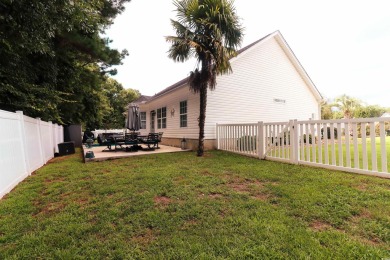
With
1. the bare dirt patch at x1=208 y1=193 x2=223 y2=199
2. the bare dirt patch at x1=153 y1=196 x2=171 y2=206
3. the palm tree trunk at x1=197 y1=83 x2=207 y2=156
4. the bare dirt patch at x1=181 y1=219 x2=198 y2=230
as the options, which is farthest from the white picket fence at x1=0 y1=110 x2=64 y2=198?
the palm tree trunk at x1=197 y1=83 x2=207 y2=156

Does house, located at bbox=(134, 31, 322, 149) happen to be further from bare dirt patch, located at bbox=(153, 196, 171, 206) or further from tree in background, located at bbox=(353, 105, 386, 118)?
tree in background, located at bbox=(353, 105, 386, 118)

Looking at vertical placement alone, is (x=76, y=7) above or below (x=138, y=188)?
above

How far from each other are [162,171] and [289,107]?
10451mm

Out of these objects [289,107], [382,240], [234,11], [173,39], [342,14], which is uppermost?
[342,14]

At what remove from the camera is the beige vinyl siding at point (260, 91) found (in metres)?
10.1

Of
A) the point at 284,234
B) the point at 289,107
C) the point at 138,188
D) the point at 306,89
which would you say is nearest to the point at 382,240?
the point at 284,234

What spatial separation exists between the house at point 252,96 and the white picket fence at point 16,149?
659cm

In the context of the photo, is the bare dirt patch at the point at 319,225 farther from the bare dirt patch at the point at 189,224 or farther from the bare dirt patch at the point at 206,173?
the bare dirt patch at the point at 206,173

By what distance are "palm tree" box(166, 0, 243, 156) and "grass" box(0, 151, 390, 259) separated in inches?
179

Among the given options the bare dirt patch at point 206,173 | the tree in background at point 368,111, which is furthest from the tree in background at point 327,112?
the bare dirt patch at point 206,173

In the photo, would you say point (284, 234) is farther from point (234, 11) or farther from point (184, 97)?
point (184, 97)

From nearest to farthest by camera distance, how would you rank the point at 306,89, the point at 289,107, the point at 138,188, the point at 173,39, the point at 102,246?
the point at 102,246
the point at 138,188
the point at 173,39
the point at 289,107
the point at 306,89

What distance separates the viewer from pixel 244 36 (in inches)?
305

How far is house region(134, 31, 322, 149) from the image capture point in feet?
33.4
